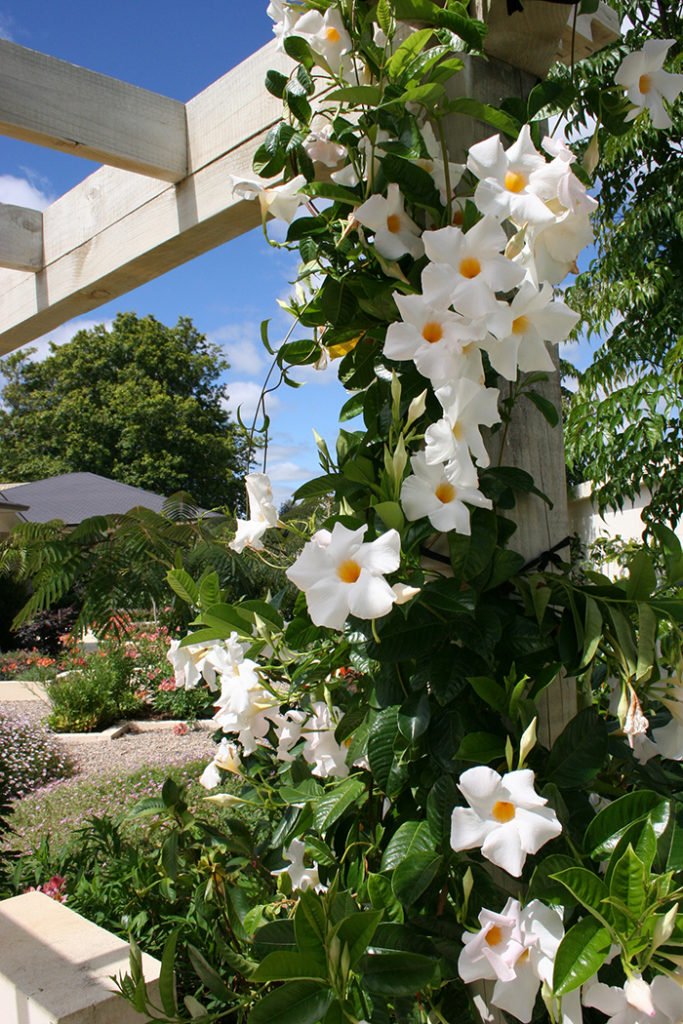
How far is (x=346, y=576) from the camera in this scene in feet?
2.18

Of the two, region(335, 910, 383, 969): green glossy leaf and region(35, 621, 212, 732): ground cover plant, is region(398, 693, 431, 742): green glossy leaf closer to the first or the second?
region(335, 910, 383, 969): green glossy leaf

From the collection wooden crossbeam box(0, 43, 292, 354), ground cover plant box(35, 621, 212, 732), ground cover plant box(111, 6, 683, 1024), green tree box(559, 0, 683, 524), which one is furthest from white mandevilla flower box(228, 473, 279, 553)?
ground cover plant box(35, 621, 212, 732)

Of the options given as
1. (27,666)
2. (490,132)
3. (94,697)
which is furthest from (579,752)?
(27,666)

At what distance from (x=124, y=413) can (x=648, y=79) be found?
2188 cm

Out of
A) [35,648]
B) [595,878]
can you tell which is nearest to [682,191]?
[595,878]

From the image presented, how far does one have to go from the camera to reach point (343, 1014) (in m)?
0.60

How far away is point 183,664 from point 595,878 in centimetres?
66

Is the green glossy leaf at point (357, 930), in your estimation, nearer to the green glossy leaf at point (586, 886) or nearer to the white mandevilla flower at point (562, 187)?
the green glossy leaf at point (586, 886)

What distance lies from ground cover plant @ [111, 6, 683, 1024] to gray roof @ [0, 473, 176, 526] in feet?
21.6

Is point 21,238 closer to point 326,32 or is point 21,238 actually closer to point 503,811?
point 326,32

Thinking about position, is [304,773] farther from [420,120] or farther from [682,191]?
[682,191]

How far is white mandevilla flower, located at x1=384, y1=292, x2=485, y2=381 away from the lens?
0.65 metres

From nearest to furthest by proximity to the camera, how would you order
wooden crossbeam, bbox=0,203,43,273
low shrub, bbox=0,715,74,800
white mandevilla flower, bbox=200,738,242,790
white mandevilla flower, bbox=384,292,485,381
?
white mandevilla flower, bbox=384,292,485,381, white mandevilla flower, bbox=200,738,242,790, wooden crossbeam, bbox=0,203,43,273, low shrub, bbox=0,715,74,800

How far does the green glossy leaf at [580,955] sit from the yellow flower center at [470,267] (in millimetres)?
533
